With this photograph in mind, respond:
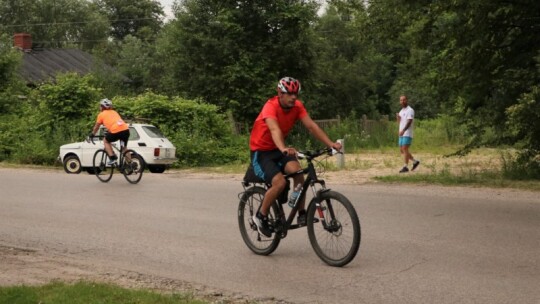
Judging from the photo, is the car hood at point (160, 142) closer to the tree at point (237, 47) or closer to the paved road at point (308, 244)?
the paved road at point (308, 244)

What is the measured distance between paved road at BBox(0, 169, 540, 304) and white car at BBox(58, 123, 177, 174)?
569cm

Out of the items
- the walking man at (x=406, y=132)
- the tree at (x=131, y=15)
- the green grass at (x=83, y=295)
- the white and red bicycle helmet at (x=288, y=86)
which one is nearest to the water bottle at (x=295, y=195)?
the white and red bicycle helmet at (x=288, y=86)

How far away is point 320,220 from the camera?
7.62 metres

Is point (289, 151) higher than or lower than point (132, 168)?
higher

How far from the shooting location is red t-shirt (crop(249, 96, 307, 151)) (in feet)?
25.4

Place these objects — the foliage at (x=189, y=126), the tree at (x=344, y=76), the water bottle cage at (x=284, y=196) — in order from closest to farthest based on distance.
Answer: the water bottle cage at (x=284, y=196) < the foliage at (x=189, y=126) < the tree at (x=344, y=76)

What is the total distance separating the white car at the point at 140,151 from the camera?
20.7 meters

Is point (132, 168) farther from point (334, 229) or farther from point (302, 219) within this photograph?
point (334, 229)

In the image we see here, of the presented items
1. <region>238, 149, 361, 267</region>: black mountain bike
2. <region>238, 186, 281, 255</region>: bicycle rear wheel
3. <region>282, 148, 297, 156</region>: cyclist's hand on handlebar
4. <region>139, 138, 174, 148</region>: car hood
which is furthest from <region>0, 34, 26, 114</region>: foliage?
<region>282, 148, 297, 156</region>: cyclist's hand on handlebar

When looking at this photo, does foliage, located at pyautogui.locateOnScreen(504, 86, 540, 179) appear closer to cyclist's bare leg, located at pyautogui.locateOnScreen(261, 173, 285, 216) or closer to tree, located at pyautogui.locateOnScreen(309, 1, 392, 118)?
cyclist's bare leg, located at pyautogui.locateOnScreen(261, 173, 285, 216)

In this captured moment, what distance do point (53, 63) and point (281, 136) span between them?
55851mm

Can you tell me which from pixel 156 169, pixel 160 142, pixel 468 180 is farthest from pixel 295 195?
pixel 156 169

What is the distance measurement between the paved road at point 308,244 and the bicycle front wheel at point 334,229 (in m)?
0.15

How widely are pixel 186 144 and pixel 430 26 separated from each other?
32.2 ft
